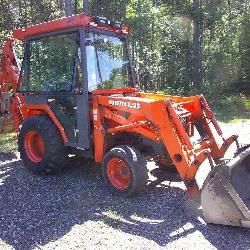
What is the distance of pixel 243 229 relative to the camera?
4605 mm

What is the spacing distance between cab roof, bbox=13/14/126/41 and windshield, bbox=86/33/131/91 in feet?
0.57

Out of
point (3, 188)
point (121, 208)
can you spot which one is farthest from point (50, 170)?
point (121, 208)

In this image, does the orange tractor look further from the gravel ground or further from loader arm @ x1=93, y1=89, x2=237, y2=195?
the gravel ground

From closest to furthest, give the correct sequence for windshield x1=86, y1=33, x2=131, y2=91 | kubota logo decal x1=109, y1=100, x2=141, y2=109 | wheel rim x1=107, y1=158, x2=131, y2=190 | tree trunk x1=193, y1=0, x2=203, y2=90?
wheel rim x1=107, y1=158, x2=131, y2=190, kubota logo decal x1=109, y1=100, x2=141, y2=109, windshield x1=86, y1=33, x2=131, y2=91, tree trunk x1=193, y1=0, x2=203, y2=90

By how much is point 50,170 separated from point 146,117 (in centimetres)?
203

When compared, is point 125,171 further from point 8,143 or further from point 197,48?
point 197,48

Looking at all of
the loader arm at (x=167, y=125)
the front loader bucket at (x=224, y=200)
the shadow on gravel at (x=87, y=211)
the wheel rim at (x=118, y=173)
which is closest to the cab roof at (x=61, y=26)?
the loader arm at (x=167, y=125)

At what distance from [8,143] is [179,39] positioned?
1744cm

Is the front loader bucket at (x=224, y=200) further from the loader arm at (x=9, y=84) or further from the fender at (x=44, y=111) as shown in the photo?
the loader arm at (x=9, y=84)

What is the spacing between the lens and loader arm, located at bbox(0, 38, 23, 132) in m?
8.27

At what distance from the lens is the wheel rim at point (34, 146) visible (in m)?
6.98

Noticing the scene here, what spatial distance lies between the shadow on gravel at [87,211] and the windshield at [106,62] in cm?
161

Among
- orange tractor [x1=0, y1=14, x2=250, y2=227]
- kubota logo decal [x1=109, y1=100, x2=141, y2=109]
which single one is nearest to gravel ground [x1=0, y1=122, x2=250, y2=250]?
orange tractor [x1=0, y1=14, x2=250, y2=227]

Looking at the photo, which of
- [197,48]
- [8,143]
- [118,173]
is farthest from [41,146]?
[197,48]
